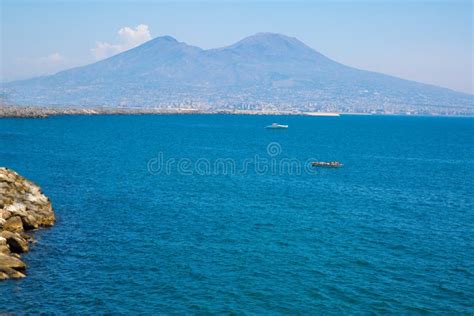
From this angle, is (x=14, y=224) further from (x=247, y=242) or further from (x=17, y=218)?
(x=247, y=242)

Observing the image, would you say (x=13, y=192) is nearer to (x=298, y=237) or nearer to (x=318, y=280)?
(x=298, y=237)

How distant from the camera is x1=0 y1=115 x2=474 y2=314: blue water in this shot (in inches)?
1297

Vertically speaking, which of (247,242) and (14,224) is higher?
(14,224)

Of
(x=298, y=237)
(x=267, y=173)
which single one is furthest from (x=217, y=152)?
(x=298, y=237)

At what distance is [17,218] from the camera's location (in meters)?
44.1

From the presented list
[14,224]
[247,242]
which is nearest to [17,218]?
[14,224]

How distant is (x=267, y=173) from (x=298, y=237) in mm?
39667

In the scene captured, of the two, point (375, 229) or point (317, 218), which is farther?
point (317, 218)

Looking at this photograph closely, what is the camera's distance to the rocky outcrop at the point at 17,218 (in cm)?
3578

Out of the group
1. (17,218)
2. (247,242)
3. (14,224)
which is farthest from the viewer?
(247,242)

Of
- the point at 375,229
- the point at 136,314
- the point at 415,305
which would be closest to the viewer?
the point at 136,314

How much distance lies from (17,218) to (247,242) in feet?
67.0

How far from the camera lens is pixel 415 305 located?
32500mm

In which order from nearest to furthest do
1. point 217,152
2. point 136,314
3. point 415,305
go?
point 136,314, point 415,305, point 217,152
